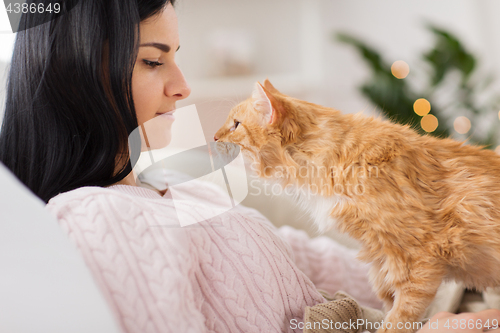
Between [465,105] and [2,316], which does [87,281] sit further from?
[465,105]

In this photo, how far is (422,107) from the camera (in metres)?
1.58

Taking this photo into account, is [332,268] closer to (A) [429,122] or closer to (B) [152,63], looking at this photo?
(B) [152,63]

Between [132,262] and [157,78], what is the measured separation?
1.27 ft

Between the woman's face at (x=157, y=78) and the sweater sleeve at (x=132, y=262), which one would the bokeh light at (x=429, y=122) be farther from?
the sweater sleeve at (x=132, y=262)

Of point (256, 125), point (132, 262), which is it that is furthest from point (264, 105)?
point (132, 262)

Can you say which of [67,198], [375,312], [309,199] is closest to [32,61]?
[67,198]

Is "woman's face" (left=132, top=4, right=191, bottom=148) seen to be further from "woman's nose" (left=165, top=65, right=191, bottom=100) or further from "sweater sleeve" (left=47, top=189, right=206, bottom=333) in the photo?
"sweater sleeve" (left=47, top=189, right=206, bottom=333)

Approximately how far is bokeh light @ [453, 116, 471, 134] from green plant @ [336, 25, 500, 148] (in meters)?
0.02

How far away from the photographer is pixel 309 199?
73 cm

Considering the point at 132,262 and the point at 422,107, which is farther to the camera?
the point at 422,107

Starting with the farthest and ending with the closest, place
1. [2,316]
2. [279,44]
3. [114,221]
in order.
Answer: [279,44]
[114,221]
[2,316]

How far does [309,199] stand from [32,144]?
553mm

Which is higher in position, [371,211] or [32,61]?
[32,61]

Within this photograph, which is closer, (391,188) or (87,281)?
(87,281)
